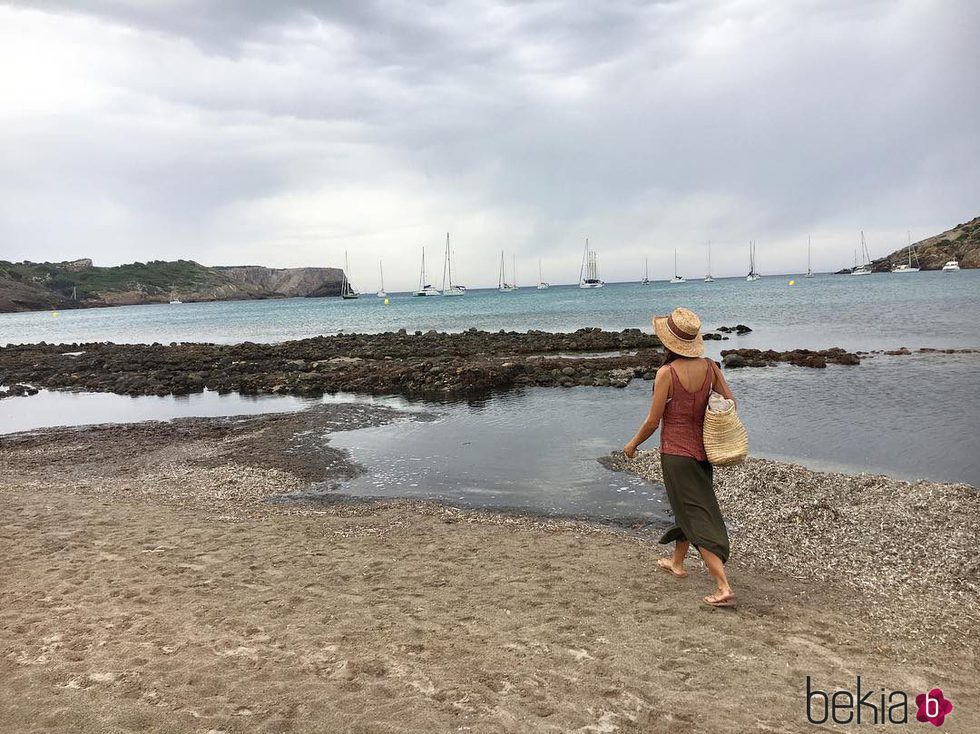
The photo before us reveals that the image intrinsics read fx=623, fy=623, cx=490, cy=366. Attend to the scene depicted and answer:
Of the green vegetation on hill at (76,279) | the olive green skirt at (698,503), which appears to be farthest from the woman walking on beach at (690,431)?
the green vegetation on hill at (76,279)

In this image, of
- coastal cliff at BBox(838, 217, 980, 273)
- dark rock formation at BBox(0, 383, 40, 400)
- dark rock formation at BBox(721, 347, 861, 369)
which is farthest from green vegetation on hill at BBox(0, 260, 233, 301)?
coastal cliff at BBox(838, 217, 980, 273)

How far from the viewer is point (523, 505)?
10742 millimetres

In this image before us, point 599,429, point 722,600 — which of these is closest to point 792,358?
point 599,429

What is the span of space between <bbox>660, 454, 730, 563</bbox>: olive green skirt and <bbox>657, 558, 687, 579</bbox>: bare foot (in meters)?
0.88

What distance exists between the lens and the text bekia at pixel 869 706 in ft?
14.2

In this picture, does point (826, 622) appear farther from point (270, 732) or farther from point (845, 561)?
point (270, 732)

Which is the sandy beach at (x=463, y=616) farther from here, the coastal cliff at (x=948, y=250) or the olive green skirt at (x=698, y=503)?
the coastal cliff at (x=948, y=250)

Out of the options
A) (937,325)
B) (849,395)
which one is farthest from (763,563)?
(937,325)

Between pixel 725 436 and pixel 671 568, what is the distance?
1945mm

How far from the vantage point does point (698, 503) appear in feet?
20.0

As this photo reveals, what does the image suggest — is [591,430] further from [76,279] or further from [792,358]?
[76,279]

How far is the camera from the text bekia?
4.32 m

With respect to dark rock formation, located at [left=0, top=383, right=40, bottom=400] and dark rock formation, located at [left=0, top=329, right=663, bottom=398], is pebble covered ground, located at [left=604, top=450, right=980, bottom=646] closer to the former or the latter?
dark rock formation, located at [left=0, top=329, right=663, bottom=398]

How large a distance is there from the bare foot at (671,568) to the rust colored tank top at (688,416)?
1.59m
